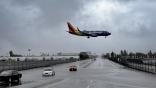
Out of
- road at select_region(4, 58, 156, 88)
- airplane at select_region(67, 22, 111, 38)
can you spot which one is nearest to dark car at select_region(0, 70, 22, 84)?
road at select_region(4, 58, 156, 88)

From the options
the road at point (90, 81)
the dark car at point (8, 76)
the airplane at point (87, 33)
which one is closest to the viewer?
the road at point (90, 81)

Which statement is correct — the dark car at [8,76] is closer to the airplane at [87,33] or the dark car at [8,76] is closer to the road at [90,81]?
the road at [90,81]

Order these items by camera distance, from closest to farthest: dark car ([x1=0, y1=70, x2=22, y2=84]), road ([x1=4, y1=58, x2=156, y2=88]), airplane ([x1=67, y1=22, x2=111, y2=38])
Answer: road ([x1=4, y1=58, x2=156, y2=88]) → dark car ([x1=0, y1=70, x2=22, y2=84]) → airplane ([x1=67, y1=22, x2=111, y2=38])

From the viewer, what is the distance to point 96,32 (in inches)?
2603

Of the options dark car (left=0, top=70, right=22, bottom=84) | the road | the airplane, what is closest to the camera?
the road

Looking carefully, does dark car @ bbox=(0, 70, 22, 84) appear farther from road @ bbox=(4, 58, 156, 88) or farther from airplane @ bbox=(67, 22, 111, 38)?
airplane @ bbox=(67, 22, 111, 38)

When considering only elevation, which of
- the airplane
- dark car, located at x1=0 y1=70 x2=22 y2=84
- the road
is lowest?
the road

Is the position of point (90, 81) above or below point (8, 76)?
below

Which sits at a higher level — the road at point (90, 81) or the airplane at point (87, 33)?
the airplane at point (87, 33)

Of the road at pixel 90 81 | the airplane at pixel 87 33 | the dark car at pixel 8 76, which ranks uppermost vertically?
the airplane at pixel 87 33

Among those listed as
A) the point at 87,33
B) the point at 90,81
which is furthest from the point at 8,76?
the point at 87,33

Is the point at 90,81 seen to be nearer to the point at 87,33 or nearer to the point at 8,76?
the point at 8,76

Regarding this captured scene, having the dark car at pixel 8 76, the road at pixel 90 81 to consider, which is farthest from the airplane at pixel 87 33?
the dark car at pixel 8 76

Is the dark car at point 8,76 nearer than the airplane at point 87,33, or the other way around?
the dark car at point 8,76
